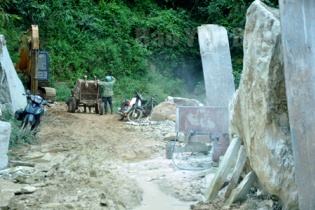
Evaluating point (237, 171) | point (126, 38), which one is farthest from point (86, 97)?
point (237, 171)

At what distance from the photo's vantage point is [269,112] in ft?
16.4

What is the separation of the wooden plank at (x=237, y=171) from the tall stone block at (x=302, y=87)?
1363mm

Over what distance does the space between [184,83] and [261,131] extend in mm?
20568

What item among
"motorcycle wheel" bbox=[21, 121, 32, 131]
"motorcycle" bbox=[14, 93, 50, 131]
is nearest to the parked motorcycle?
"motorcycle" bbox=[14, 93, 50, 131]

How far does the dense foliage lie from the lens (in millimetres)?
22000

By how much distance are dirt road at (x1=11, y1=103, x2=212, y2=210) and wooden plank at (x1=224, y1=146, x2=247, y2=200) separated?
1.96 feet

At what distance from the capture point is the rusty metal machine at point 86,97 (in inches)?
635

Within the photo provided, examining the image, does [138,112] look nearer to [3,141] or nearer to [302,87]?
[3,141]

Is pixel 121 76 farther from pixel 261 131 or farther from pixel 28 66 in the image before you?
pixel 261 131

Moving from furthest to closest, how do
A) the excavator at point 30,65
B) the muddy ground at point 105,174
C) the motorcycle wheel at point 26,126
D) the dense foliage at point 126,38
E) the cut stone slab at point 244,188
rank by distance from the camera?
the dense foliage at point 126,38 → the excavator at point 30,65 → the motorcycle wheel at point 26,126 → the muddy ground at point 105,174 → the cut stone slab at point 244,188

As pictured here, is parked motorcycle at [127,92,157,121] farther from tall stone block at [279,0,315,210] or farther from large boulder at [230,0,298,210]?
tall stone block at [279,0,315,210]

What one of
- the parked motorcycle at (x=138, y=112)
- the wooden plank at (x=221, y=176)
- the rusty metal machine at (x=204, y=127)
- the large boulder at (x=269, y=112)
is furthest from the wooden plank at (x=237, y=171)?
the parked motorcycle at (x=138, y=112)

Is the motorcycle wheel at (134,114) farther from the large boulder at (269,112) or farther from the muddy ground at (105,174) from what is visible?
the large boulder at (269,112)

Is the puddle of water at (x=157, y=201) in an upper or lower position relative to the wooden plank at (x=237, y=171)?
lower
